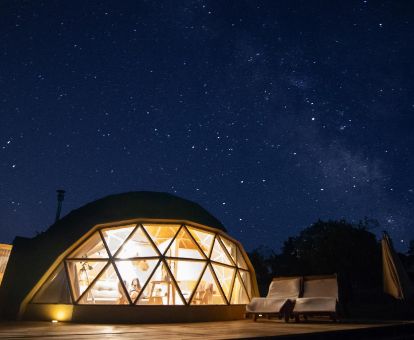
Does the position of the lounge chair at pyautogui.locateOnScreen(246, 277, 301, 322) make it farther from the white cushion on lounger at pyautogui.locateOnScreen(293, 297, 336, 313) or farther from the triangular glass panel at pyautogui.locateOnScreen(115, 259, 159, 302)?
the triangular glass panel at pyautogui.locateOnScreen(115, 259, 159, 302)

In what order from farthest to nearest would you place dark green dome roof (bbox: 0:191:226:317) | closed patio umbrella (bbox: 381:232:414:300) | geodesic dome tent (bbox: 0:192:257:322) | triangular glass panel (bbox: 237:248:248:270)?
triangular glass panel (bbox: 237:248:248:270)
dark green dome roof (bbox: 0:191:226:317)
closed patio umbrella (bbox: 381:232:414:300)
geodesic dome tent (bbox: 0:192:257:322)

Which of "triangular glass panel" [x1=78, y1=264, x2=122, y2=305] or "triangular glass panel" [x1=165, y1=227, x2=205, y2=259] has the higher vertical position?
"triangular glass panel" [x1=165, y1=227, x2=205, y2=259]

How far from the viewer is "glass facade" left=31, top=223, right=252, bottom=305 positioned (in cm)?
849

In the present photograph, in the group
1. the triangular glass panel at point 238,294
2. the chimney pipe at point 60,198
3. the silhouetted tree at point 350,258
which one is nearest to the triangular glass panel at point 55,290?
the triangular glass panel at point 238,294

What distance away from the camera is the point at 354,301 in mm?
23062

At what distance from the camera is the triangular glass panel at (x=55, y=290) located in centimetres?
835

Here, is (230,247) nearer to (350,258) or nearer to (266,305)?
(266,305)

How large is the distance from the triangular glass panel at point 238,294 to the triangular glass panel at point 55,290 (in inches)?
176

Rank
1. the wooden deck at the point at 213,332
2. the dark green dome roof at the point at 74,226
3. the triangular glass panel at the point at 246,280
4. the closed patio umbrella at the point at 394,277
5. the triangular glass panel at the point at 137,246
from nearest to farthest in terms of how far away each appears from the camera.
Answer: the wooden deck at the point at 213,332
the closed patio umbrella at the point at 394,277
the dark green dome roof at the point at 74,226
the triangular glass panel at the point at 137,246
the triangular glass panel at the point at 246,280

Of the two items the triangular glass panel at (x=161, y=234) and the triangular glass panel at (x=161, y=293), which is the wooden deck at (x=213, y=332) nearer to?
the triangular glass panel at (x=161, y=293)

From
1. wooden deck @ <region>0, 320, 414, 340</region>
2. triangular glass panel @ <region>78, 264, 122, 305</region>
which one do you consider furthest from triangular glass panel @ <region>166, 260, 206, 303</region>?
wooden deck @ <region>0, 320, 414, 340</region>

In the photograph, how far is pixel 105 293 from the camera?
884 centimetres

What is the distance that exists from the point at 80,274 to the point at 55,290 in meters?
0.71

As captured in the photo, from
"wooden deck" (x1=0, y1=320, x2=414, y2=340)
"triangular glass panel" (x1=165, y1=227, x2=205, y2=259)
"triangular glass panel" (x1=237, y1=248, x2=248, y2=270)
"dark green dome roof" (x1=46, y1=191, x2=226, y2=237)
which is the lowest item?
"wooden deck" (x1=0, y1=320, x2=414, y2=340)
